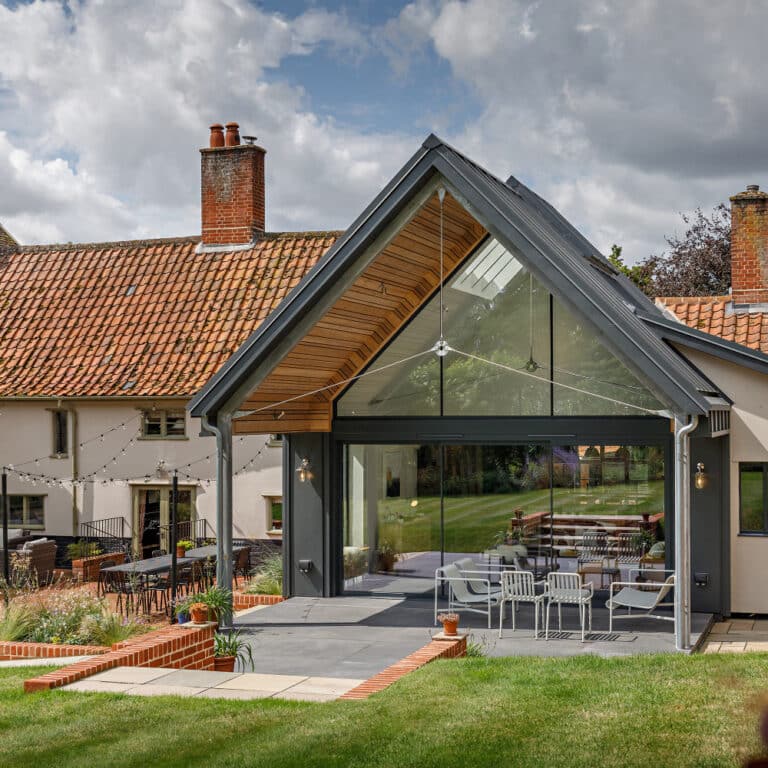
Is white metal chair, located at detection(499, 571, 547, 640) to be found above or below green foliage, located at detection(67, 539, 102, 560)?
above

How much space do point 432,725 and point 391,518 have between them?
28.7 ft

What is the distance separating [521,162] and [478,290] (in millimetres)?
9256

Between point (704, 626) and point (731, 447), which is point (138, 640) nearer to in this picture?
point (704, 626)

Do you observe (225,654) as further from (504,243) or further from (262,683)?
(504,243)

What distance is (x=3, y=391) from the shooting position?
74.4ft

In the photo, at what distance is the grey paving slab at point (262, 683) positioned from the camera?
32.8ft

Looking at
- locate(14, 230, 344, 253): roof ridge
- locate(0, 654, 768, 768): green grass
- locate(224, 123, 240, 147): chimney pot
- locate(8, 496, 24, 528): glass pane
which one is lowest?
locate(0, 654, 768, 768): green grass

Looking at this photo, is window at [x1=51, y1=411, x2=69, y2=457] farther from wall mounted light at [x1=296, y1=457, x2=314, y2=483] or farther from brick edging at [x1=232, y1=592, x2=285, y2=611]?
wall mounted light at [x1=296, y1=457, x2=314, y2=483]

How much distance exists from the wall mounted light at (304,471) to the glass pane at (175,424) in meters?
5.84

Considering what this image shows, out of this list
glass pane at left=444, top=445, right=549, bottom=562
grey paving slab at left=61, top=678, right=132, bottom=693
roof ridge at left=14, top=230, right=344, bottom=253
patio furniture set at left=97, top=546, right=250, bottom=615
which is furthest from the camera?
roof ridge at left=14, top=230, right=344, bottom=253

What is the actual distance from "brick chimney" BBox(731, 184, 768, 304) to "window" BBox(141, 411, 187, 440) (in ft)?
36.7

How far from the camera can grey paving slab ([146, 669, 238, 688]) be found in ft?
33.2

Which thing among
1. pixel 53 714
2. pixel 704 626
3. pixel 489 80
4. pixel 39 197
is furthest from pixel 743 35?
pixel 39 197

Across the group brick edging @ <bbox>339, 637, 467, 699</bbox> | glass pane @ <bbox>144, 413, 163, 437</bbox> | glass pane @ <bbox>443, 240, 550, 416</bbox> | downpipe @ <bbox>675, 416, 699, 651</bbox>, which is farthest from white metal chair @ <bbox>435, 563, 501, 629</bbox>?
glass pane @ <bbox>144, 413, 163, 437</bbox>
